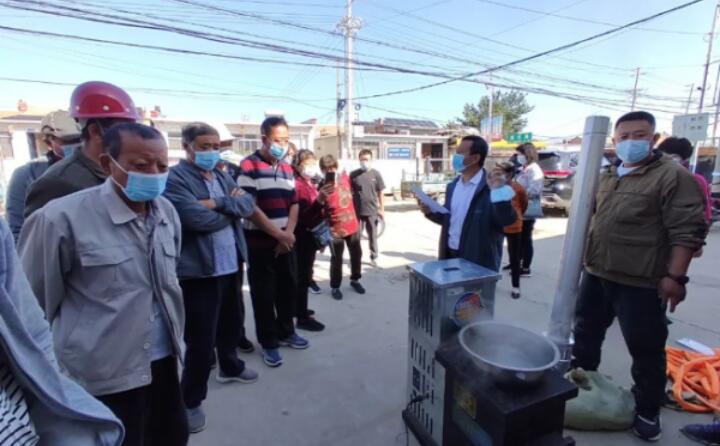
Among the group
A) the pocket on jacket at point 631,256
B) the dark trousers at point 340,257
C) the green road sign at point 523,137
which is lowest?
the dark trousers at point 340,257

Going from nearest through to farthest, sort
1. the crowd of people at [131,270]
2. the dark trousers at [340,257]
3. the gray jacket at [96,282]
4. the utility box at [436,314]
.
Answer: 1. the crowd of people at [131,270]
2. the gray jacket at [96,282]
3. the utility box at [436,314]
4. the dark trousers at [340,257]

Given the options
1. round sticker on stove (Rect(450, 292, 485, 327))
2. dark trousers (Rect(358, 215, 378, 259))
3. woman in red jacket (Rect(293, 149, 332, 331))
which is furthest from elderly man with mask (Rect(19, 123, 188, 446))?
dark trousers (Rect(358, 215, 378, 259))

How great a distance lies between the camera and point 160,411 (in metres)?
1.58

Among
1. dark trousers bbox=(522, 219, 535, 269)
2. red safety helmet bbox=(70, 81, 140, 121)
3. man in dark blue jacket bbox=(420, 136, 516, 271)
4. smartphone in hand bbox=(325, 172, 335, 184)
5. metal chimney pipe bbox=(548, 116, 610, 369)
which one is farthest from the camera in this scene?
dark trousers bbox=(522, 219, 535, 269)

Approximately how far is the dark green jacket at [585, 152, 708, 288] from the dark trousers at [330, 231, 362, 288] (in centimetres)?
263

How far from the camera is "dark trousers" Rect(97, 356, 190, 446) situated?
1424 millimetres

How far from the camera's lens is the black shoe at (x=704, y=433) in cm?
201

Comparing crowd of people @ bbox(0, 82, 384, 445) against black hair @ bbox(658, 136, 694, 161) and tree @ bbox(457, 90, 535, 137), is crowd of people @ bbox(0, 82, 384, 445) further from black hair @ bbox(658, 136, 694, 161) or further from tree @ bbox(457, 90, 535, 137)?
tree @ bbox(457, 90, 535, 137)

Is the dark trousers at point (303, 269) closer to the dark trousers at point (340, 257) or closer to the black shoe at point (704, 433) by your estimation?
the dark trousers at point (340, 257)

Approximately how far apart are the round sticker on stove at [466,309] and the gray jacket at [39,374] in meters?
Result: 1.44

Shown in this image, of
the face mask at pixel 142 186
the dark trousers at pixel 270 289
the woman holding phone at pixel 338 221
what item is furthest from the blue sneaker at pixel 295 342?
the face mask at pixel 142 186

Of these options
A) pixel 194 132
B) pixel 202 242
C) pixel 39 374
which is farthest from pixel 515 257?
pixel 39 374

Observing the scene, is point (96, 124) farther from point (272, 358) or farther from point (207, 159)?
point (272, 358)

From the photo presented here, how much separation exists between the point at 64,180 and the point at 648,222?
2.87 meters
